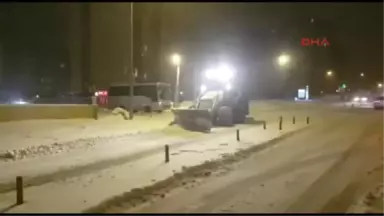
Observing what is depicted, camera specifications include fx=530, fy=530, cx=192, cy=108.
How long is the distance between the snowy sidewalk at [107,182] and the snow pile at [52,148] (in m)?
2.98

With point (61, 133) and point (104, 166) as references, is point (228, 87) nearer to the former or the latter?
point (61, 133)

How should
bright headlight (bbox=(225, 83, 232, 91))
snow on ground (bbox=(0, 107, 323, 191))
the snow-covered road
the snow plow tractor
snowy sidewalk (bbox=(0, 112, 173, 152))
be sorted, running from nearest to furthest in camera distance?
the snow-covered road
snow on ground (bbox=(0, 107, 323, 191))
snowy sidewalk (bbox=(0, 112, 173, 152))
the snow plow tractor
bright headlight (bbox=(225, 83, 232, 91))

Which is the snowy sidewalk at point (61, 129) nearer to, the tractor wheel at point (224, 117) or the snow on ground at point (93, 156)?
the snow on ground at point (93, 156)

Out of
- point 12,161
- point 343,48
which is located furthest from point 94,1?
point 343,48

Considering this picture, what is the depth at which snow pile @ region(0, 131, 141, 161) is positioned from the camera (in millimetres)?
15016

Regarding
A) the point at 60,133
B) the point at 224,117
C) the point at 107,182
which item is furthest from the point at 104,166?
the point at 224,117

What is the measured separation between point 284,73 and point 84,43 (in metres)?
30.9

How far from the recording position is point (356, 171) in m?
12.9

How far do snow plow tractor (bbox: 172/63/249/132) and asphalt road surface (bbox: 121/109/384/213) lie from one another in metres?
6.28

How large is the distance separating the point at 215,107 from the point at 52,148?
11737 mm

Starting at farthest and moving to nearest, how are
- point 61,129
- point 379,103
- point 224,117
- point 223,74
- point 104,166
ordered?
point 379,103
point 223,74
point 224,117
point 61,129
point 104,166

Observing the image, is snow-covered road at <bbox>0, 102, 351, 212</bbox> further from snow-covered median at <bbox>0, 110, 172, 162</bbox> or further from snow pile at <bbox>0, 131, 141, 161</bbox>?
snow-covered median at <bbox>0, 110, 172, 162</bbox>

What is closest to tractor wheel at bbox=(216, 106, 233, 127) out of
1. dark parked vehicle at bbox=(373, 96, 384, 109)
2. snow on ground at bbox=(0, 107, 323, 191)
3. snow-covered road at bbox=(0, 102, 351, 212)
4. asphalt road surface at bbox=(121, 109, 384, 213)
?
snow on ground at bbox=(0, 107, 323, 191)

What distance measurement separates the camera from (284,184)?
11047 mm
